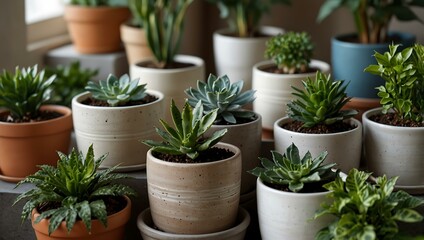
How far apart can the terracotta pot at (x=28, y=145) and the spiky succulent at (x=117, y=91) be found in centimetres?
12

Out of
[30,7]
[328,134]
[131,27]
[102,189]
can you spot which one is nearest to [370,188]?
[328,134]

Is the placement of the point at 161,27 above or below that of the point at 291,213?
above

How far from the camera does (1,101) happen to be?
2182 mm

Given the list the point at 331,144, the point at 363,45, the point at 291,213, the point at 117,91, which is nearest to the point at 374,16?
the point at 363,45

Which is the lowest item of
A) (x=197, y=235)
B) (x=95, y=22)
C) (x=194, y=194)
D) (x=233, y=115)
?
(x=197, y=235)

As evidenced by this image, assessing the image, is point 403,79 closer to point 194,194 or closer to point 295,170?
point 295,170

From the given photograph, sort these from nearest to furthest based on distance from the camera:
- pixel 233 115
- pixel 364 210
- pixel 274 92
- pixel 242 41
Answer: pixel 364 210 < pixel 233 115 < pixel 274 92 < pixel 242 41

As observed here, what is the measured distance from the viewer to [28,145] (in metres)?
2.15

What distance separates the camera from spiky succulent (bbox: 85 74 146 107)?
7.00 feet

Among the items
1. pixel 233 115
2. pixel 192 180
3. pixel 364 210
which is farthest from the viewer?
pixel 233 115

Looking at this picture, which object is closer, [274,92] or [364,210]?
[364,210]

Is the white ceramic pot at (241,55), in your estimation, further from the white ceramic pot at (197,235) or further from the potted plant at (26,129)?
the white ceramic pot at (197,235)

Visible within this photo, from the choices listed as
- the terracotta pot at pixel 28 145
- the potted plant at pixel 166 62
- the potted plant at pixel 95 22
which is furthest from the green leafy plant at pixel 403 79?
the potted plant at pixel 95 22

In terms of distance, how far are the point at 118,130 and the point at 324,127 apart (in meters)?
0.52
